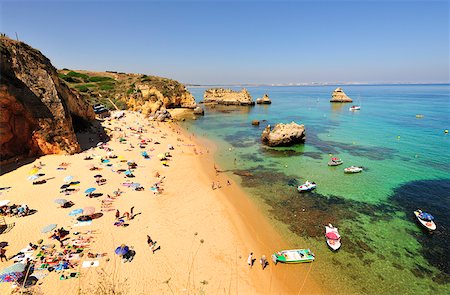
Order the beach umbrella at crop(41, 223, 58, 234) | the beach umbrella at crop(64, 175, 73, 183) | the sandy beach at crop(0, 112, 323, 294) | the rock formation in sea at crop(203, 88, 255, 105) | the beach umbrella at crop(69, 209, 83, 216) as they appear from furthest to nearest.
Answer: the rock formation in sea at crop(203, 88, 255, 105) → the beach umbrella at crop(64, 175, 73, 183) → the beach umbrella at crop(69, 209, 83, 216) → the beach umbrella at crop(41, 223, 58, 234) → the sandy beach at crop(0, 112, 323, 294)

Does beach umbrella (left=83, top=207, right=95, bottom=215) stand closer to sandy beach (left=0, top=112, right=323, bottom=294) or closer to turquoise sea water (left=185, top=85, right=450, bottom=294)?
sandy beach (left=0, top=112, right=323, bottom=294)

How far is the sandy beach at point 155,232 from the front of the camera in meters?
12.5

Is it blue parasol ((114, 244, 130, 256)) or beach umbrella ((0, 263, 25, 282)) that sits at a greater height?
beach umbrella ((0, 263, 25, 282))

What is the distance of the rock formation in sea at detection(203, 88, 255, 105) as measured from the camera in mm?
104125

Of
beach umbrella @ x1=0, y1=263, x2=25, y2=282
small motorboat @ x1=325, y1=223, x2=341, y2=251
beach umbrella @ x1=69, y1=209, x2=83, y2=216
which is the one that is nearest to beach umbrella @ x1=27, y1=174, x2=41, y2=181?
beach umbrella @ x1=69, y1=209, x2=83, y2=216

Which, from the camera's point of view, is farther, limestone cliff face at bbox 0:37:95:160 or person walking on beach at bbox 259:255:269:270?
limestone cliff face at bbox 0:37:95:160

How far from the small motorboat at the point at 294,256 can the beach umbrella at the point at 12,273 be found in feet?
46.7

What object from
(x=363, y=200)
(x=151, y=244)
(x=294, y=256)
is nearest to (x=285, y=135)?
(x=363, y=200)

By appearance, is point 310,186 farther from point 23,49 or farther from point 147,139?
point 23,49

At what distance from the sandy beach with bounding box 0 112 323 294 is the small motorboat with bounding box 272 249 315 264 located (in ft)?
1.30

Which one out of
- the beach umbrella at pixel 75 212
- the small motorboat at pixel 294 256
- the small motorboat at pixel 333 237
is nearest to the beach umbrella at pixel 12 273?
the beach umbrella at pixel 75 212

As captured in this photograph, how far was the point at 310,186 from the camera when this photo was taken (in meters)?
23.6

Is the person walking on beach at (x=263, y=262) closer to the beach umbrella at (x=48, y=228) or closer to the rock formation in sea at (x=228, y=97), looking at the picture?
the beach umbrella at (x=48, y=228)

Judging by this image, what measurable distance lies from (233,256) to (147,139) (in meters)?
31.0
